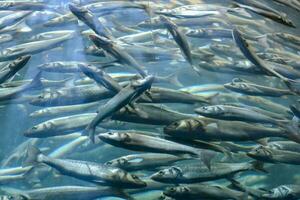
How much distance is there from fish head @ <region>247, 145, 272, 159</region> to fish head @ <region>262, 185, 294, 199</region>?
0.98ft

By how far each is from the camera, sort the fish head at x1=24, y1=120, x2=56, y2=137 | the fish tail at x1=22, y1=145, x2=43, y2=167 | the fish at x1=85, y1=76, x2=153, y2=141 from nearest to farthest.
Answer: the fish at x1=85, y1=76, x2=153, y2=141
the fish tail at x1=22, y1=145, x2=43, y2=167
the fish head at x1=24, y1=120, x2=56, y2=137

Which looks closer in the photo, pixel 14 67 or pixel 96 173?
pixel 96 173

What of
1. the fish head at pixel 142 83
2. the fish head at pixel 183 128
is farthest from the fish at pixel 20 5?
the fish head at pixel 183 128

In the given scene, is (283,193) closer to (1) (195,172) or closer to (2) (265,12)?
(1) (195,172)

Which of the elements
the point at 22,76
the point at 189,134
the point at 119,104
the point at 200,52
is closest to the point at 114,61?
the point at 119,104

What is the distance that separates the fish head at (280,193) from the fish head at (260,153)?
0.30 metres

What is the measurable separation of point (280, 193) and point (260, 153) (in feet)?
1.28

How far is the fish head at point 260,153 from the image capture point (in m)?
3.69

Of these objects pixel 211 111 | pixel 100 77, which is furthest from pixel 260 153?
pixel 100 77

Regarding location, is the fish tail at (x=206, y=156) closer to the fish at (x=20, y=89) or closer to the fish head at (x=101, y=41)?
the fish head at (x=101, y=41)

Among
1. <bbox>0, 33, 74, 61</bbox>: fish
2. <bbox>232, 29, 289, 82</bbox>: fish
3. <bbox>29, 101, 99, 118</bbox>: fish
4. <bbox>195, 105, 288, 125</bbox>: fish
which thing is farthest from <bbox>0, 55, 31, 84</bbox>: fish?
<bbox>232, 29, 289, 82</bbox>: fish

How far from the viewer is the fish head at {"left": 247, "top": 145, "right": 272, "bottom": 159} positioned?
3.69 metres

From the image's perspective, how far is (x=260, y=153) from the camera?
146 inches

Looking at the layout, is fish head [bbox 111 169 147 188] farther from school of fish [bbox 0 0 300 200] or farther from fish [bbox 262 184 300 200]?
fish [bbox 262 184 300 200]
